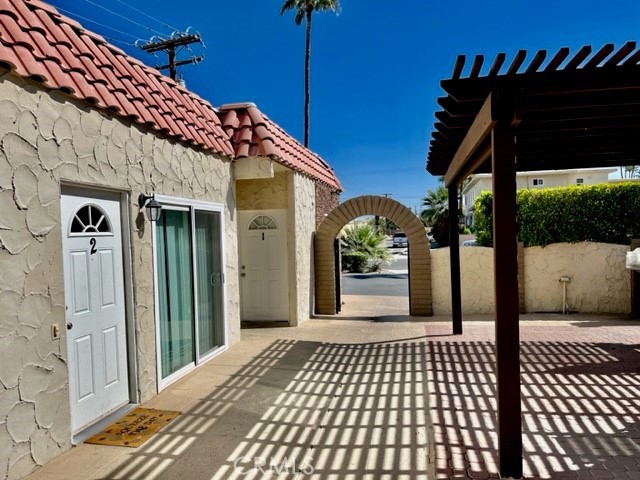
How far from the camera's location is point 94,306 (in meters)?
4.38

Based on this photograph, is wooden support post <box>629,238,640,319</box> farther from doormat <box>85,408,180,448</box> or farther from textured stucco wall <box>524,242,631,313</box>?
doormat <box>85,408,180,448</box>

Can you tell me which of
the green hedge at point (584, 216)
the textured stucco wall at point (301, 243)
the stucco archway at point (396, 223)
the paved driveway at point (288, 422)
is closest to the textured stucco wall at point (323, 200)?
the textured stucco wall at point (301, 243)

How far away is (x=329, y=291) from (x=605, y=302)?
6366mm

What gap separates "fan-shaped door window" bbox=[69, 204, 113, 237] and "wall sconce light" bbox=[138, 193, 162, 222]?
1.67 feet

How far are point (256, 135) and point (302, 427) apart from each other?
5170 mm

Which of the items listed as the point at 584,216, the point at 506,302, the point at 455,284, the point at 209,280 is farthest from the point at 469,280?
the point at 506,302

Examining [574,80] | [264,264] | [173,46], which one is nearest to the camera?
[574,80]

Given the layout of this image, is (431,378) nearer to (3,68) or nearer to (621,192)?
(3,68)

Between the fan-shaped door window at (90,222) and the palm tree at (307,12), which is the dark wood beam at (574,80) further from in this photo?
the palm tree at (307,12)

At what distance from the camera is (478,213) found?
41.1 feet

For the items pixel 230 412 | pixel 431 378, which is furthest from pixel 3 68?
pixel 431 378

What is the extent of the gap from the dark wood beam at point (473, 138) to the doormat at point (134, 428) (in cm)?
410

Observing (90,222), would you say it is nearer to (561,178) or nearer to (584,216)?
(584,216)

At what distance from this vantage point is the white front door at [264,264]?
9344mm
